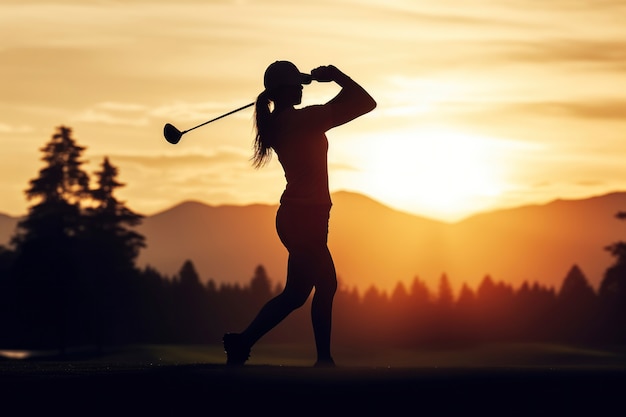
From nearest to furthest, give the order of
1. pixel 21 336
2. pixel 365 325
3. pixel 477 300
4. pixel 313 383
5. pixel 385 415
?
pixel 385 415 < pixel 313 383 < pixel 21 336 < pixel 477 300 < pixel 365 325

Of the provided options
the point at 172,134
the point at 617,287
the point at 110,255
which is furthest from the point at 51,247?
the point at 172,134

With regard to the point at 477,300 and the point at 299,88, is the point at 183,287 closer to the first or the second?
the point at 477,300

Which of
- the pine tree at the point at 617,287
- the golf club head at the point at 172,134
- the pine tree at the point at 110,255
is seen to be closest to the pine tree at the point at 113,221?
the pine tree at the point at 110,255

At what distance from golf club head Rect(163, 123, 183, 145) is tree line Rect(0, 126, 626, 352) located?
55.6 meters

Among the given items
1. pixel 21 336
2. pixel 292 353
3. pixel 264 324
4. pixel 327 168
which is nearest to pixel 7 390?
pixel 264 324

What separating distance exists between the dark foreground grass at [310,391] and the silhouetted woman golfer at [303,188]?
943mm

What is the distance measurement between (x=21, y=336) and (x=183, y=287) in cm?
3190

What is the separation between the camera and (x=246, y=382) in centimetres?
1246

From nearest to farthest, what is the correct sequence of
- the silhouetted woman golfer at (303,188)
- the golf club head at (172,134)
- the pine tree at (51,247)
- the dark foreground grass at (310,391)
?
the dark foreground grass at (310,391) → the silhouetted woman golfer at (303,188) → the golf club head at (172,134) → the pine tree at (51,247)

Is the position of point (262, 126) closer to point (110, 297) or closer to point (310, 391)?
point (310, 391)

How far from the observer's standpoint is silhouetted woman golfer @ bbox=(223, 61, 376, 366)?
→ 15.2 m

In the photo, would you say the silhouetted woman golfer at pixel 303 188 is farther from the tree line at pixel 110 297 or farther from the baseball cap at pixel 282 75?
the tree line at pixel 110 297

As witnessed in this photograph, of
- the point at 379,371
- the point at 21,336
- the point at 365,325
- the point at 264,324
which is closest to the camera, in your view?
the point at 379,371

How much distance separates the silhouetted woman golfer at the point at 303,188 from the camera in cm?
1517
